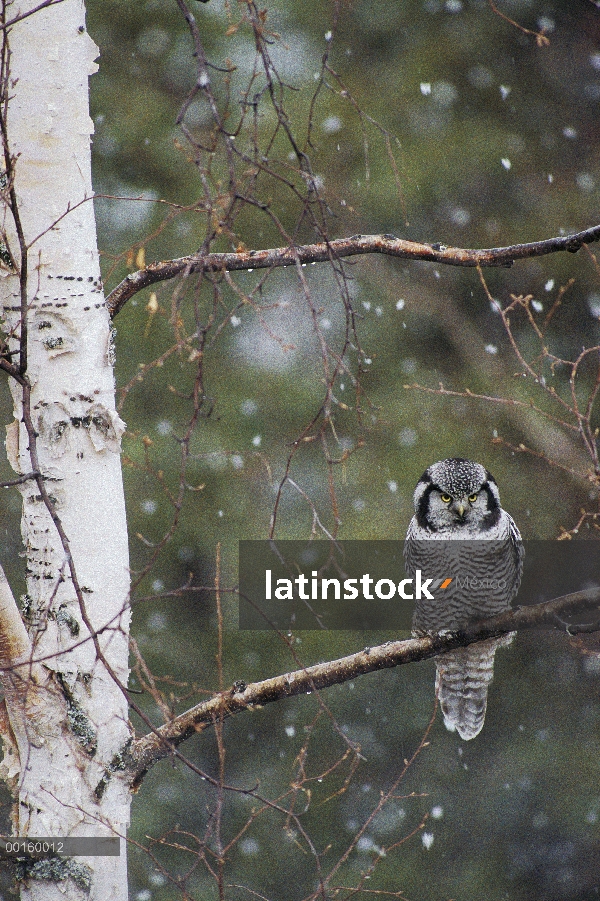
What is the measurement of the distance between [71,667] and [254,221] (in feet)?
10.2

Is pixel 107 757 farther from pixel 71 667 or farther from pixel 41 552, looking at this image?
pixel 41 552

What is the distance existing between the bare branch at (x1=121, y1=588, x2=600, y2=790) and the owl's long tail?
1117 mm

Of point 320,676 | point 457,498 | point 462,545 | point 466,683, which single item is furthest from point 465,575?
point 320,676

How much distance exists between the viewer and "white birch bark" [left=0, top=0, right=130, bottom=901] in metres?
1.75

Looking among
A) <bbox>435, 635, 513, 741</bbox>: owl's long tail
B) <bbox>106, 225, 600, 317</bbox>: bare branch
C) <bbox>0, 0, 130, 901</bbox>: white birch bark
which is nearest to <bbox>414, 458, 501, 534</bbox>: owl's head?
<bbox>435, 635, 513, 741</bbox>: owl's long tail

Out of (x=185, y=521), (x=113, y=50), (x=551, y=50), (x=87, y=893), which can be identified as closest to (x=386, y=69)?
(x=551, y=50)

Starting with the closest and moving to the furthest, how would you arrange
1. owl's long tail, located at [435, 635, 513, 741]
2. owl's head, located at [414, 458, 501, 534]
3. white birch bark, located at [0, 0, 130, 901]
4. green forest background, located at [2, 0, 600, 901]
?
1. white birch bark, located at [0, 0, 130, 901]
2. owl's head, located at [414, 458, 501, 534]
3. owl's long tail, located at [435, 635, 513, 741]
4. green forest background, located at [2, 0, 600, 901]

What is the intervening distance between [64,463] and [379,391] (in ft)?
9.29

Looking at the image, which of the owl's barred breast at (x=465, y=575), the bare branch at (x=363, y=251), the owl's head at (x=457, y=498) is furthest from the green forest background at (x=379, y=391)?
the bare branch at (x=363, y=251)

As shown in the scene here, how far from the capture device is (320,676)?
194cm

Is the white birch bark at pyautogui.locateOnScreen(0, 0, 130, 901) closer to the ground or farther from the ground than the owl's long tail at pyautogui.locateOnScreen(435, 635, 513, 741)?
farther from the ground

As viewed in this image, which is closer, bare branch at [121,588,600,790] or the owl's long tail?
bare branch at [121,588,600,790]

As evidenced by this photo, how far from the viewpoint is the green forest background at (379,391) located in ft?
14.2

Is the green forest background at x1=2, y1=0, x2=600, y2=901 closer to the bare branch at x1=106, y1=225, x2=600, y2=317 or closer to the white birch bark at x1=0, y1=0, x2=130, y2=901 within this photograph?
the bare branch at x1=106, y1=225, x2=600, y2=317
